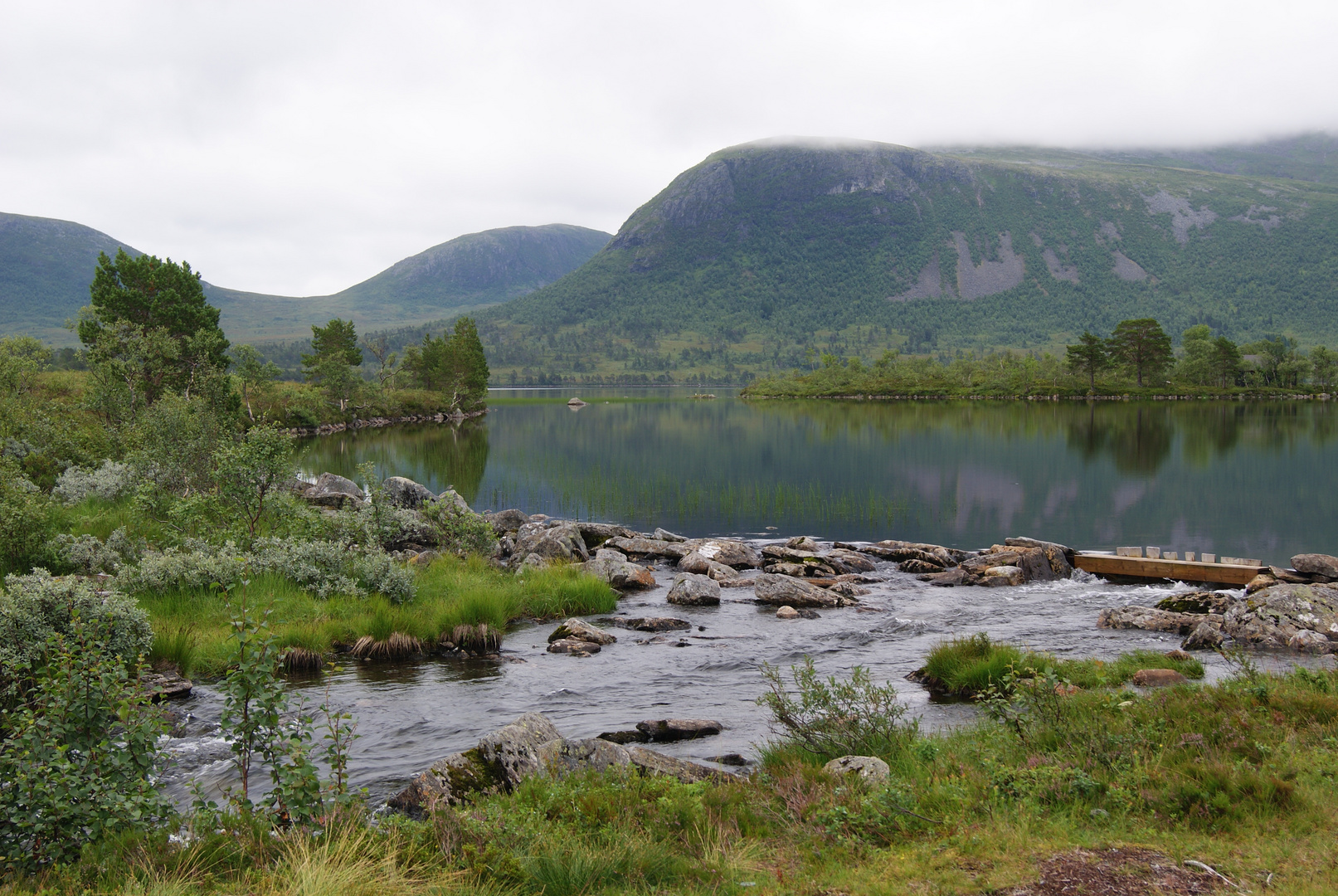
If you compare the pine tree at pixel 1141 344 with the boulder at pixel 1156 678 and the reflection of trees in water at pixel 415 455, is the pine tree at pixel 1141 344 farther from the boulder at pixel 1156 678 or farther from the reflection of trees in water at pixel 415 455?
the boulder at pixel 1156 678

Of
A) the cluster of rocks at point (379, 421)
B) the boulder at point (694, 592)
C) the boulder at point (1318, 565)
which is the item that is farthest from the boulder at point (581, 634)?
the cluster of rocks at point (379, 421)

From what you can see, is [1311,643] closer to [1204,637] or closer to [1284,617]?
[1284,617]

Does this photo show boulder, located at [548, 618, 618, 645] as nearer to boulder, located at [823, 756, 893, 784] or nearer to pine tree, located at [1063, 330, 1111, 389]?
boulder, located at [823, 756, 893, 784]

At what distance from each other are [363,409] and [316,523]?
87.0 meters

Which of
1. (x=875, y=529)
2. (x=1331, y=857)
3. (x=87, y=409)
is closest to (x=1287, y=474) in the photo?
(x=875, y=529)

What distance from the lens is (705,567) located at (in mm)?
25562

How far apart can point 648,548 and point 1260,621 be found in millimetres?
18359

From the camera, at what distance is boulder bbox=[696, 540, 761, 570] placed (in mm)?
26859

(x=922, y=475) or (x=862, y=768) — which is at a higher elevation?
(x=862, y=768)

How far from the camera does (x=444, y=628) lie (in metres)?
17.5

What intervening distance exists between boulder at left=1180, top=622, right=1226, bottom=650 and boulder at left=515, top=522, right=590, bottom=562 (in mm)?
17380

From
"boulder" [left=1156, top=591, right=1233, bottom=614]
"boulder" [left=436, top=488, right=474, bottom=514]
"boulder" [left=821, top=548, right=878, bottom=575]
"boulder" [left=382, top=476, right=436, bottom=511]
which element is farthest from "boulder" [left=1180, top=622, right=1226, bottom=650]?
"boulder" [left=382, top=476, right=436, bottom=511]

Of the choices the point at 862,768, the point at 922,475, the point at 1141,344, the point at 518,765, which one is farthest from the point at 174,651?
the point at 1141,344

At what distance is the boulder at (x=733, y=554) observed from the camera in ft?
88.1
